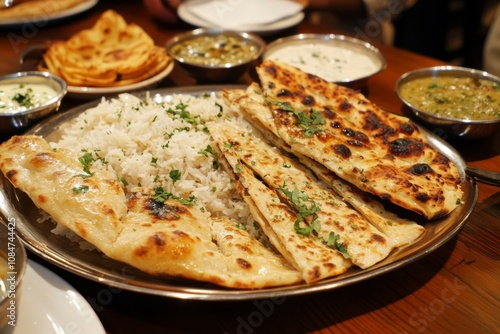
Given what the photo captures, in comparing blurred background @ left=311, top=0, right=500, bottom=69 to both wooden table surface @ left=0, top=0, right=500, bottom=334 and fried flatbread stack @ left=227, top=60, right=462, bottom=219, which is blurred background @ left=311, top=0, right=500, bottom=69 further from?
wooden table surface @ left=0, top=0, right=500, bottom=334

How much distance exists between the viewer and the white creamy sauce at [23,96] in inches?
115

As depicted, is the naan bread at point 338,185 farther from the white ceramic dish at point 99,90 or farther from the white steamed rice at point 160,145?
the white ceramic dish at point 99,90

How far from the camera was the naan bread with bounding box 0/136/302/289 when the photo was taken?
1.71 metres

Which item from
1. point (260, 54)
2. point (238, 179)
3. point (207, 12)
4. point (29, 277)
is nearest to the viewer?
point (29, 277)

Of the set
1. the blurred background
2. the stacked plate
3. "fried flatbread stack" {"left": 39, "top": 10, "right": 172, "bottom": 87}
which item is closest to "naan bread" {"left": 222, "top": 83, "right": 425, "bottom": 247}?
"fried flatbread stack" {"left": 39, "top": 10, "right": 172, "bottom": 87}

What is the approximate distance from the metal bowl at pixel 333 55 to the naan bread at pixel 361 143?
77 centimetres

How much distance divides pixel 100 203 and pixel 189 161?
1.83 feet

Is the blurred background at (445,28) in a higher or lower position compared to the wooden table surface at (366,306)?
lower

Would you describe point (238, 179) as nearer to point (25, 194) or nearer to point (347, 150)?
point (347, 150)

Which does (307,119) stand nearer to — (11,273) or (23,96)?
(11,273)

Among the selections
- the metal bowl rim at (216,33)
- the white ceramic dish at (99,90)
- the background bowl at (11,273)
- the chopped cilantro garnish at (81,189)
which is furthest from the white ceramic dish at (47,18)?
the background bowl at (11,273)

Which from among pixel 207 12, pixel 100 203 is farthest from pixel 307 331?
pixel 207 12

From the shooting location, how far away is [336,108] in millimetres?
2654

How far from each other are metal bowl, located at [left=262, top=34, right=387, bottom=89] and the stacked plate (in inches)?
18.4
